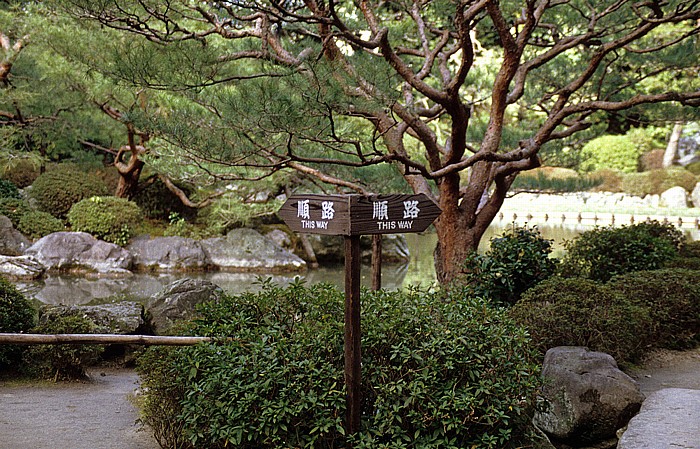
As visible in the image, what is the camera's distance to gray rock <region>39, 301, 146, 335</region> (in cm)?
563

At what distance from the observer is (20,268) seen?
1044 cm

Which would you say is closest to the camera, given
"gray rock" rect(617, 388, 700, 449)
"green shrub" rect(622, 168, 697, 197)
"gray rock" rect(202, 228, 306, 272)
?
"gray rock" rect(617, 388, 700, 449)

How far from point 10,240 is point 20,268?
2.68ft

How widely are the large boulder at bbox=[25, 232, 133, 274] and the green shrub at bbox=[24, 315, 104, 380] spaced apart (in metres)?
6.08

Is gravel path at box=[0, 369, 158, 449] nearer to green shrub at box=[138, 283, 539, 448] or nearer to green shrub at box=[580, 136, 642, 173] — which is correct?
green shrub at box=[138, 283, 539, 448]

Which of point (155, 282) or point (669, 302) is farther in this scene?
point (155, 282)

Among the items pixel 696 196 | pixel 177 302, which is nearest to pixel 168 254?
pixel 177 302

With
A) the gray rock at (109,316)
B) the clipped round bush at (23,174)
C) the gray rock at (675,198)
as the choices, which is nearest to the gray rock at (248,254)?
the clipped round bush at (23,174)

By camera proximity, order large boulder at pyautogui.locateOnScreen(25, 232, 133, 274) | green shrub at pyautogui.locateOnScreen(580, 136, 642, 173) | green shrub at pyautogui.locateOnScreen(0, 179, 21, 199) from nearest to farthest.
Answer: large boulder at pyautogui.locateOnScreen(25, 232, 133, 274) < green shrub at pyautogui.locateOnScreen(0, 179, 21, 199) < green shrub at pyautogui.locateOnScreen(580, 136, 642, 173)

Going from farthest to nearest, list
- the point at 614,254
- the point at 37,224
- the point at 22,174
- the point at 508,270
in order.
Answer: the point at 22,174, the point at 37,224, the point at 614,254, the point at 508,270

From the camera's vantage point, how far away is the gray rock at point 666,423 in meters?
3.29

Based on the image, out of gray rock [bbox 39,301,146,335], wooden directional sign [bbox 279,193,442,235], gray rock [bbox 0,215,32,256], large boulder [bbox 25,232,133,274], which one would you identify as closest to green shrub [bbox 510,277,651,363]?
wooden directional sign [bbox 279,193,442,235]

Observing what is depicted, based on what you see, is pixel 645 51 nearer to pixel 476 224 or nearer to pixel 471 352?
pixel 476 224

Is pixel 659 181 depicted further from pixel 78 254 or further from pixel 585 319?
pixel 585 319
